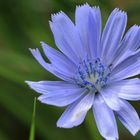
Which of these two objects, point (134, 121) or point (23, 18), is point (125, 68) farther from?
point (23, 18)

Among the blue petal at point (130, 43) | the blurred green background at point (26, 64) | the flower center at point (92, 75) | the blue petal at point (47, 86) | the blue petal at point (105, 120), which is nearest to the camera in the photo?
the blue petal at point (105, 120)

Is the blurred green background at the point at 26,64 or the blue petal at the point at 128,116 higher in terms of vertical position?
the blurred green background at the point at 26,64

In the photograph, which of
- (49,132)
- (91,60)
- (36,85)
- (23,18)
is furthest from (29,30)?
(36,85)

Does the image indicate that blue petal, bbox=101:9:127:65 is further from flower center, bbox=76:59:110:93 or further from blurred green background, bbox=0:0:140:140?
blurred green background, bbox=0:0:140:140


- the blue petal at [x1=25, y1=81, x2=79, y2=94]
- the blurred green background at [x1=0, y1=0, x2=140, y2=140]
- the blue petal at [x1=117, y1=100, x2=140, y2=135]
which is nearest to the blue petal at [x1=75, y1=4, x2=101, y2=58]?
the blue petal at [x1=25, y1=81, x2=79, y2=94]

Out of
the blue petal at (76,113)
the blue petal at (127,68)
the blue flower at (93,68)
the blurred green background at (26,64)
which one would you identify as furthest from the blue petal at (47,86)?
the blurred green background at (26,64)

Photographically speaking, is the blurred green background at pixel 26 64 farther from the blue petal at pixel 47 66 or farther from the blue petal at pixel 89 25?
the blue petal at pixel 47 66

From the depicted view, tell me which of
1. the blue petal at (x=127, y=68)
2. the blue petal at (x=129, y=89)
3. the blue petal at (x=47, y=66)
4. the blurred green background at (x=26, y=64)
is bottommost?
the blue petal at (x=129, y=89)
